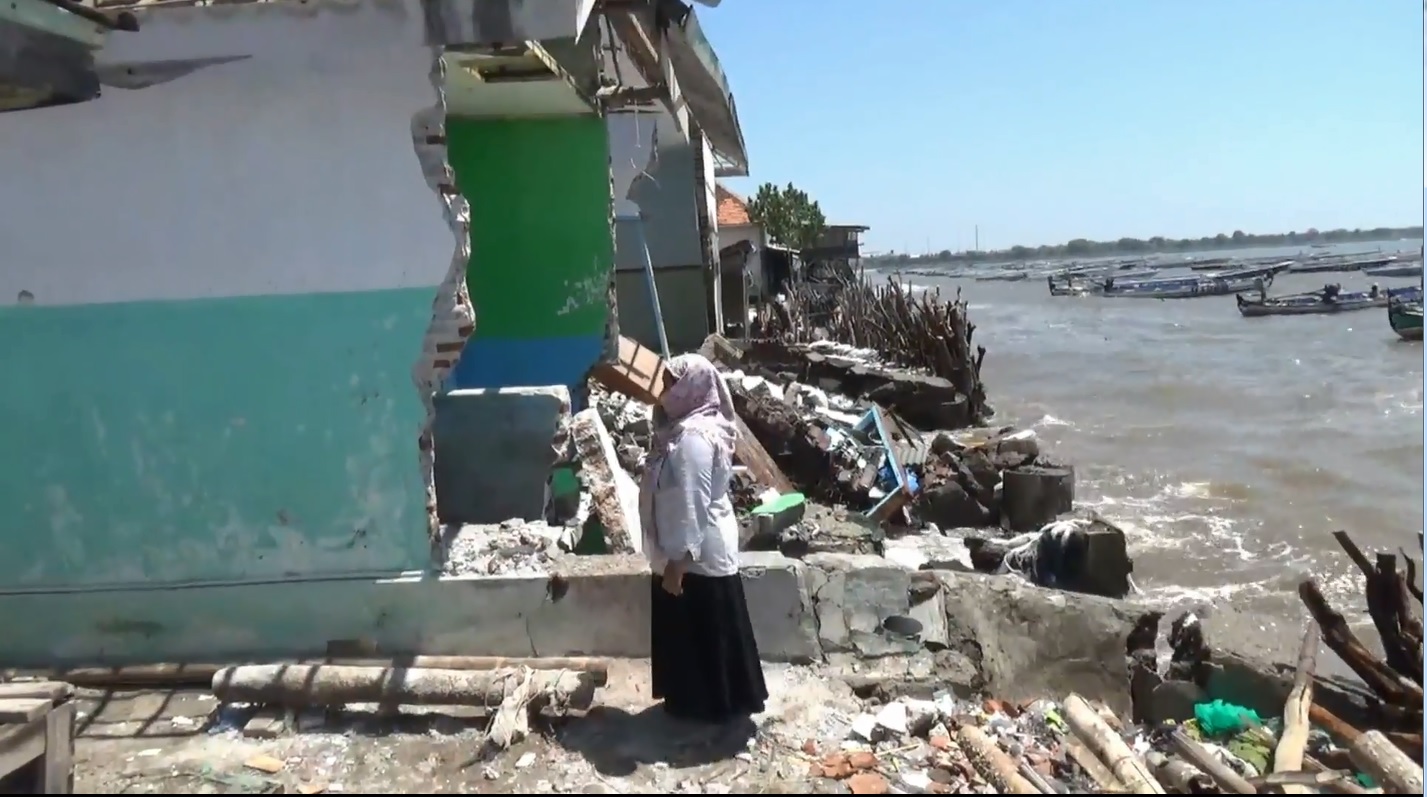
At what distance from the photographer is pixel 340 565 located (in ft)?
14.8

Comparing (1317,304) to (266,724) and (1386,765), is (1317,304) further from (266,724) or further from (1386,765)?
(266,724)

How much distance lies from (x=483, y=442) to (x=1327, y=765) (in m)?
3.88

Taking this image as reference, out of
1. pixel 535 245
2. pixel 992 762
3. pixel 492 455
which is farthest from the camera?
pixel 535 245

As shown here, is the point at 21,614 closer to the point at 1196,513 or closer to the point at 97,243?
the point at 97,243

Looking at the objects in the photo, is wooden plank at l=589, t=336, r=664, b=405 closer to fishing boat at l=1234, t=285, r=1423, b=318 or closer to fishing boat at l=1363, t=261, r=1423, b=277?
fishing boat at l=1234, t=285, r=1423, b=318

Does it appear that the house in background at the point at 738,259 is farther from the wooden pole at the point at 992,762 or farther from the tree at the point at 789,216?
the wooden pole at the point at 992,762

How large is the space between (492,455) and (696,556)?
1888 mm

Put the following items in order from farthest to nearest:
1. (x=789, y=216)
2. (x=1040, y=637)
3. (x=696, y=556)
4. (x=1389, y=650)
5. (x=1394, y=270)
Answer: (x=1394, y=270) < (x=789, y=216) < (x=1389, y=650) < (x=1040, y=637) < (x=696, y=556)

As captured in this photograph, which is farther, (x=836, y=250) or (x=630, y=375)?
(x=836, y=250)

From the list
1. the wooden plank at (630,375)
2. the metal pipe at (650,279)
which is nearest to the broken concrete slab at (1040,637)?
the wooden plank at (630,375)

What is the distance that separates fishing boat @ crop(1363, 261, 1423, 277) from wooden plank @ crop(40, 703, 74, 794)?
238 feet

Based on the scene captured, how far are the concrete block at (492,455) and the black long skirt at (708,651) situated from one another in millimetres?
1520

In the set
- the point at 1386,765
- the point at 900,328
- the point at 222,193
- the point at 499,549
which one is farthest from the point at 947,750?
the point at 900,328

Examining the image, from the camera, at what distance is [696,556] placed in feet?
12.7
